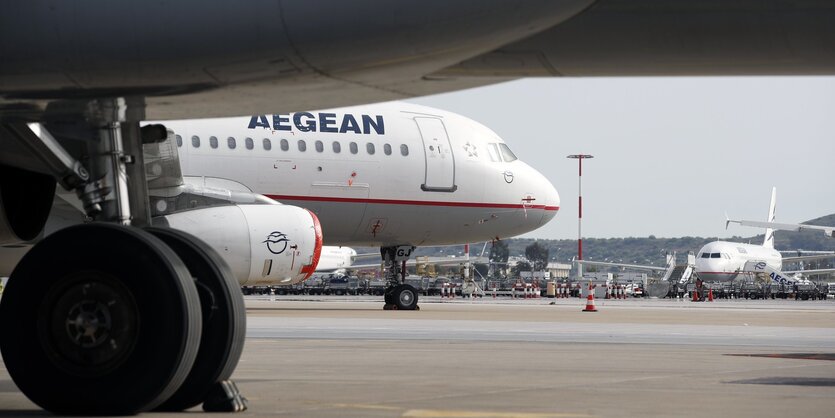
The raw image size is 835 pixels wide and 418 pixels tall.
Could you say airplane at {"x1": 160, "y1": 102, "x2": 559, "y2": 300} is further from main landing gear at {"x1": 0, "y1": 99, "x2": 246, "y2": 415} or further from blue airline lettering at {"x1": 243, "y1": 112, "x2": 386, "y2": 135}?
main landing gear at {"x1": 0, "y1": 99, "x2": 246, "y2": 415}

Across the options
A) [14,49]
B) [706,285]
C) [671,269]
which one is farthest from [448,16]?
[671,269]

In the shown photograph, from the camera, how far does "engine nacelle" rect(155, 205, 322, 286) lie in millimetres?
15688

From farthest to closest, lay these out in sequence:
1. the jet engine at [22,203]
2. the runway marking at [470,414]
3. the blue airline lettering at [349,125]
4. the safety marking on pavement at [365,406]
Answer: the blue airline lettering at [349,125] < the jet engine at [22,203] < the safety marking on pavement at [365,406] < the runway marking at [470,414]

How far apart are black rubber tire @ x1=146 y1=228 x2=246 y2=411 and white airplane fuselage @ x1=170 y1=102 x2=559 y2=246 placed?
15982mm

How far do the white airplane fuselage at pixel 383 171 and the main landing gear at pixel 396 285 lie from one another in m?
0.77

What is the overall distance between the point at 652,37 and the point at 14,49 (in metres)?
3.04

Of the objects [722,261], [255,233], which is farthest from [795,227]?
[255,233]

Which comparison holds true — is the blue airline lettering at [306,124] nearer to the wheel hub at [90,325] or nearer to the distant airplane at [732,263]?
the wheel hub at [90,325]

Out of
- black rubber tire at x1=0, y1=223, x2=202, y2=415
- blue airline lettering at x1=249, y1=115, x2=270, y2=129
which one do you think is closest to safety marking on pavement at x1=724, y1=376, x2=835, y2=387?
black rubber tire at x1=0, y1=223, x2=202, y2=415

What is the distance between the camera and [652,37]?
6.41 meters

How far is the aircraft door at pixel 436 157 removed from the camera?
2608 centimetres

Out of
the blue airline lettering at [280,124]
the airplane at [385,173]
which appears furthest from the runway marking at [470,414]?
the blue airline lettering at [280,124]

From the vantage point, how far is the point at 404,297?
2891cm

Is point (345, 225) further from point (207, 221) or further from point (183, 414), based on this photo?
point (183, 414)
